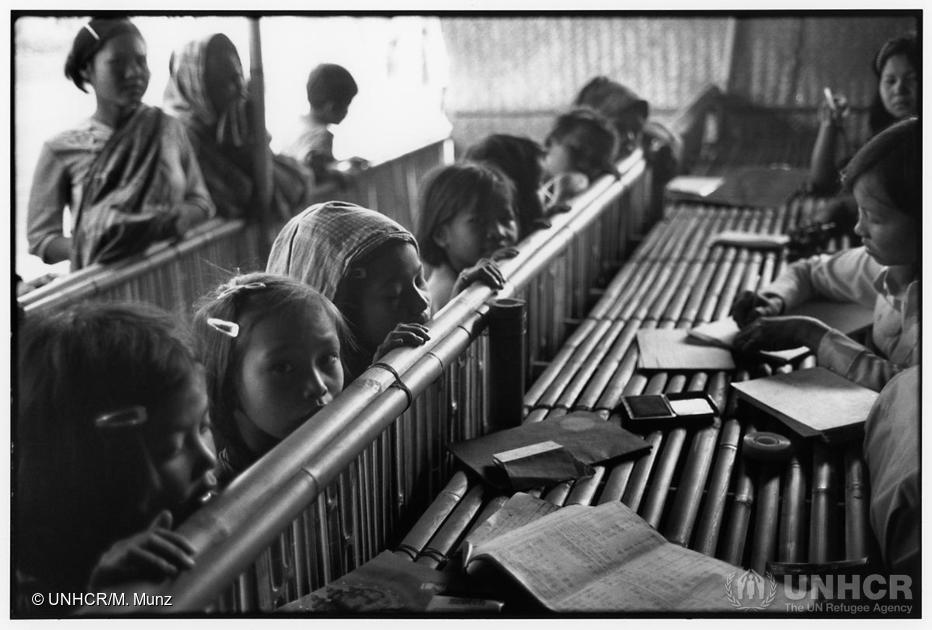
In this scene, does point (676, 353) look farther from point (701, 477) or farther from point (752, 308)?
point (701, 477)

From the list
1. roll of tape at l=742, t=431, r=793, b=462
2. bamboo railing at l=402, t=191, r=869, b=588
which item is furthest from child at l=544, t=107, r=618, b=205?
roll of tape at l=742, t=431, r=793, b=462

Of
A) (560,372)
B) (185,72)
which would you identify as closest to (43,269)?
(185,72)

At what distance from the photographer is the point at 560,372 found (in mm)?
2623

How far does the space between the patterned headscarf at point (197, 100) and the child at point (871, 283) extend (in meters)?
1.91

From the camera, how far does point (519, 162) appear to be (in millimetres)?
3234

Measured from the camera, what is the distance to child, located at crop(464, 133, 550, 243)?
3.12 meters

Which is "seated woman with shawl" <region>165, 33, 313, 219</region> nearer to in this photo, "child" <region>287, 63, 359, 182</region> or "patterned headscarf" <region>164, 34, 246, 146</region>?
"patterned headscarf" <region>164, 34, 246, 146</region>

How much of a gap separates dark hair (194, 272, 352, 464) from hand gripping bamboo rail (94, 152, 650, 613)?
188 mm

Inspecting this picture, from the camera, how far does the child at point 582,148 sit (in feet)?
12.6

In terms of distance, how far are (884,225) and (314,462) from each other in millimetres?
1275

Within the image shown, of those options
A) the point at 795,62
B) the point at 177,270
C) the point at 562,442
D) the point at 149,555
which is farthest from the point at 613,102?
the point at 149,555

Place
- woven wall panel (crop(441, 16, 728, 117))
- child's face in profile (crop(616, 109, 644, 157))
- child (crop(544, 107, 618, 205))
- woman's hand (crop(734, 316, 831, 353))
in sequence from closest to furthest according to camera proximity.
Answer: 1. woman's hand (crop(734, 316, 831, 353))
2. child (crop(544, 107, 618, 205))
3. child's face in profile (crop(616, 109, 644, 157))
4. woven wall panel (crop(441, 16, 728, 117))

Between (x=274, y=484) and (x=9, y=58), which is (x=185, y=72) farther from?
(x=274, y=484)

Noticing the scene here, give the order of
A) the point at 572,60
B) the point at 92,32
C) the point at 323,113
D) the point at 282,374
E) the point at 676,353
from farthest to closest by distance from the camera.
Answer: the point at 572,60, the point at 323,113, the point at 676,353, the point at 92,32, the point at 282,374
